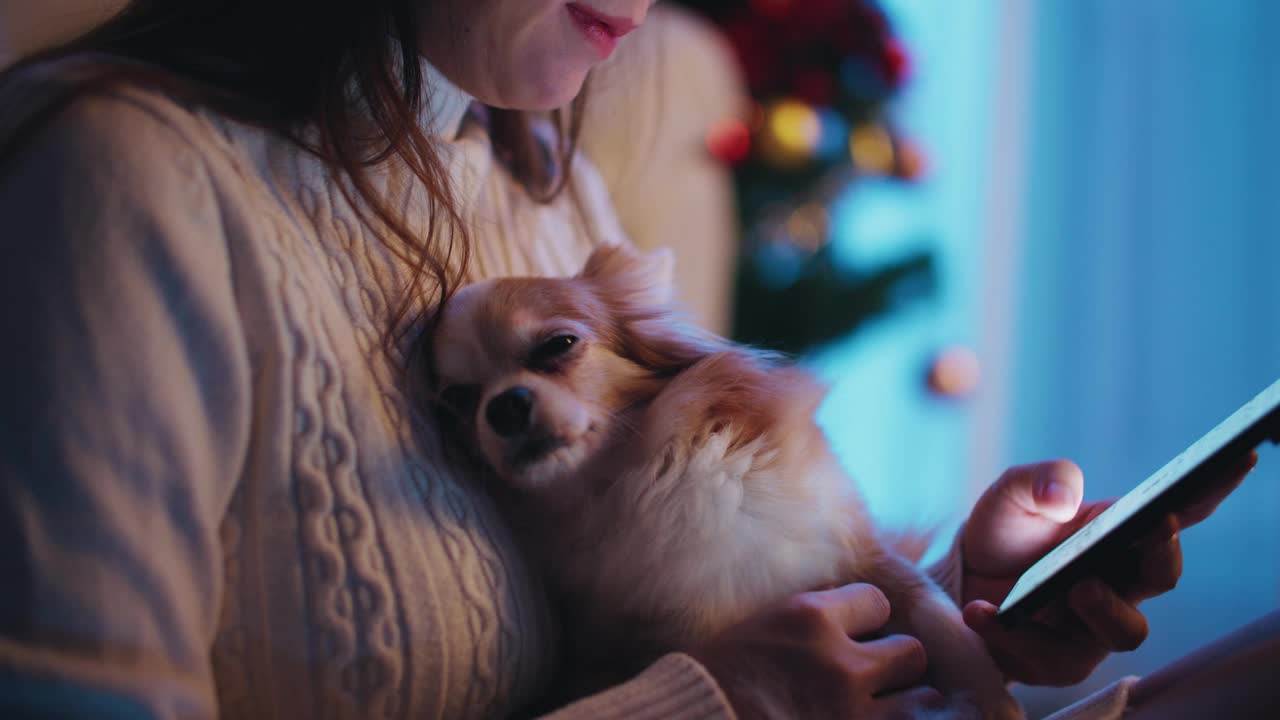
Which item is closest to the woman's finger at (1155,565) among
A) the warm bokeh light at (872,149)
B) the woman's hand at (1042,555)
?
the woman's hand at (1042,555)

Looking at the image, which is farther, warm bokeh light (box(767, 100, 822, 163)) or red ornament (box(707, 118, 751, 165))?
red ornament (box(707, 118, 751, 165))

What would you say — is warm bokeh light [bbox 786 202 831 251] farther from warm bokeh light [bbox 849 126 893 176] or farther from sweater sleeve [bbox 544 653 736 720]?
sweater sleeve [bbox 544 653 736 720]

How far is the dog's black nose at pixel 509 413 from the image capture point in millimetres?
847

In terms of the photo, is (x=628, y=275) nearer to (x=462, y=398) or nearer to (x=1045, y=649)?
(x=462, y=398)

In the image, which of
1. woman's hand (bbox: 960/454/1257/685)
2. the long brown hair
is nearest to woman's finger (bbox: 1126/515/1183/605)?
woman's hand (bbox: 960/454/1257/685)

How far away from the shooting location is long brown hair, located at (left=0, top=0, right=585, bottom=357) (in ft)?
2.70

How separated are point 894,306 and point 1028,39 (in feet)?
4.42

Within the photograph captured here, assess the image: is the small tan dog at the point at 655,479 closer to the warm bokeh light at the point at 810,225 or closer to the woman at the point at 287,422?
the woman at the point at 287,422


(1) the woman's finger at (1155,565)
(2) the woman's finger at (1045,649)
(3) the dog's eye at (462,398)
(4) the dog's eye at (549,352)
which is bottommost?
(2) the woman's finger at (1045,649)

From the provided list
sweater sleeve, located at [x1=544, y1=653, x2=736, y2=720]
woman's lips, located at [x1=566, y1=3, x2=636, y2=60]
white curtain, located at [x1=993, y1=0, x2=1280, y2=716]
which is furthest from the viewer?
white curtain, located at [x1=993, y1=0, x2=1280, y2=716]

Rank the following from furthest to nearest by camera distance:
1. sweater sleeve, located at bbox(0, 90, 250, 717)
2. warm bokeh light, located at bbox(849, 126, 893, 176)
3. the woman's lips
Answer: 1. warm bokeh light, located at bbox(849, 126, 893, 176)
2. the woman's lips
3. sweater sleeve, located at bbox(0, 90, 250, 717)

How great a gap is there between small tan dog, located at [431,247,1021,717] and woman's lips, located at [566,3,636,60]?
0.25 metres

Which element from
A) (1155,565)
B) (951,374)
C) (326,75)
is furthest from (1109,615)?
(951,374)

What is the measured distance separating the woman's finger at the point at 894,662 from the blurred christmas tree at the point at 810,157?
1.85 metres
